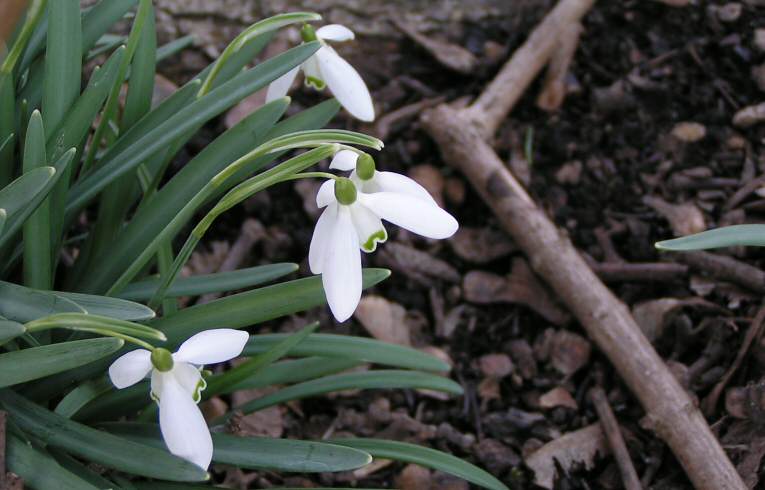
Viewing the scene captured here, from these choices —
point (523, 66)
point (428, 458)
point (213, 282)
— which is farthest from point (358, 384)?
point (523, 66)

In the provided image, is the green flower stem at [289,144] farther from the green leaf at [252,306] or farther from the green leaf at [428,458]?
the green leaf at [428,458]

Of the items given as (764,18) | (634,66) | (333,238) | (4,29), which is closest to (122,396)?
(333,238)

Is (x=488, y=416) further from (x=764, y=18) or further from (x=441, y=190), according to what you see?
(x=764, y=18)

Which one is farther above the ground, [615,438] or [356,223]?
[356,223]

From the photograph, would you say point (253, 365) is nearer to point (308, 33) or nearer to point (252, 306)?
point (252, 306)

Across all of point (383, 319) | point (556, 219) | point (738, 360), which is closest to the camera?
point (738, 360)

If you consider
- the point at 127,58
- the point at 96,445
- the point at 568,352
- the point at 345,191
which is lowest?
the point at 568,352

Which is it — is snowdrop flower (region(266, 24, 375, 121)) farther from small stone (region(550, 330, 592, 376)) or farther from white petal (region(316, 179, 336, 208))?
small stone (region(550, 330, 592, 376))
